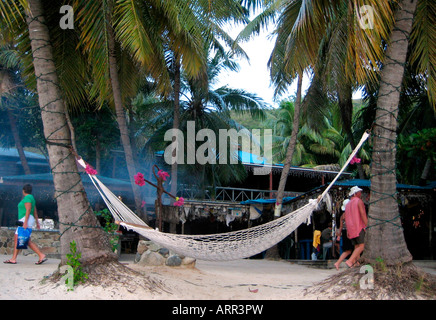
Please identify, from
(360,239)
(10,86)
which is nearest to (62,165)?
(360,239)

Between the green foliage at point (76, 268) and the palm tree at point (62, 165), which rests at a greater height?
the palm tree at point (62, 165)

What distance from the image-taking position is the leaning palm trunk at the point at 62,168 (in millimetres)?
4441

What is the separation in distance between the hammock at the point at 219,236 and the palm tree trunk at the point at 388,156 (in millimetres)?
350

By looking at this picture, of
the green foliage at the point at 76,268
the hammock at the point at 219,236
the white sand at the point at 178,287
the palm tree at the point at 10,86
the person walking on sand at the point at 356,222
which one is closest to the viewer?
the white sand at the point at 178,287

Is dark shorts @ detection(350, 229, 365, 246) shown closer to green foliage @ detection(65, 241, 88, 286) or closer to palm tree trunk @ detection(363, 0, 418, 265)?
palm tree trunk @ detection(363, 0, 418, 265)

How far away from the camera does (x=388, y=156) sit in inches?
171

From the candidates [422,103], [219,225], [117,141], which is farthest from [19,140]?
[422,103]

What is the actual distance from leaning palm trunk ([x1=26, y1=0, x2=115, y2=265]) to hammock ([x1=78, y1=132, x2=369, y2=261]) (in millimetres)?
208

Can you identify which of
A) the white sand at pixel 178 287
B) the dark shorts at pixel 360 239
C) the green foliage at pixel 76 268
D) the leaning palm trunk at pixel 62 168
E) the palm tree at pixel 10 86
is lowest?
the white sand at pixel 178 287

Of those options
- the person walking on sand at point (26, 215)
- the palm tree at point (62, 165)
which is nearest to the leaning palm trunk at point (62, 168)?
the palm tree at point (62, 165)

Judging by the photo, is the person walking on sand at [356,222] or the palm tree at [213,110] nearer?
the person walking on sand at [356,222]

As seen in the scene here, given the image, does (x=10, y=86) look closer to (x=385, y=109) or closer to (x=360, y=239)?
(x=360, y=239)

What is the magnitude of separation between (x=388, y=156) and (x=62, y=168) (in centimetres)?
327

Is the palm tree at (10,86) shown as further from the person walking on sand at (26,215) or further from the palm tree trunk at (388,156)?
the palm tree trunk at (388,156)
